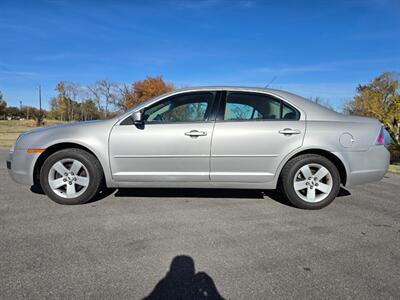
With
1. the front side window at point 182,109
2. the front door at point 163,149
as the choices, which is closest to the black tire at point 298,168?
the front door at point 163,149

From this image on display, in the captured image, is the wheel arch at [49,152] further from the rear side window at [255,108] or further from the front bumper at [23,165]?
the rear side window at [255,108]

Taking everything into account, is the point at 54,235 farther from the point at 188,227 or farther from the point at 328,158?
the point at 328,158

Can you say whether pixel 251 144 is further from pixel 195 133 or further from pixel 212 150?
pixel 195 133

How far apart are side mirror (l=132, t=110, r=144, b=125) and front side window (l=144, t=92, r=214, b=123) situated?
0.13 m

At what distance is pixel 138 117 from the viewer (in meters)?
3.39

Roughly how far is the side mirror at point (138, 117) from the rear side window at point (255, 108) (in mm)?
1091

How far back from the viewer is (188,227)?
9.93ft

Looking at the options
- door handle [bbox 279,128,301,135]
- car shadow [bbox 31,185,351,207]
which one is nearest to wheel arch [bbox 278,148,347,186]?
door handle [bbox 279,128,301,135]

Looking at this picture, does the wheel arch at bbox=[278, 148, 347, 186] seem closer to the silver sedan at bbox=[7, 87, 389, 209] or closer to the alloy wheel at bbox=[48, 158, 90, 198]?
the silver sedan at bbox=[7, 87, 389, 209]

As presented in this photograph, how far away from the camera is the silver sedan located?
3504mm

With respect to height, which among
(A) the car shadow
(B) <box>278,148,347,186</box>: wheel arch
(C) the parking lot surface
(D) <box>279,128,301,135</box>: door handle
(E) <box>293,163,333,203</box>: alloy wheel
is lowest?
(C) the parking lot surface

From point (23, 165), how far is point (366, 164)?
15.0 feet

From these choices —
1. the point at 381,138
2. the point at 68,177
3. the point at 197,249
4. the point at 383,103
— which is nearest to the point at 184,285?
the point at 197,249

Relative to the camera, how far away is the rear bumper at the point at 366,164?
3.55 metres
